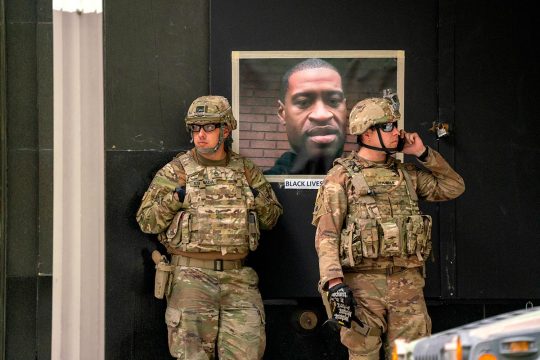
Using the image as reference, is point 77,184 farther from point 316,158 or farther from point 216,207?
point 316,158

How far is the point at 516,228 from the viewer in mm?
8906

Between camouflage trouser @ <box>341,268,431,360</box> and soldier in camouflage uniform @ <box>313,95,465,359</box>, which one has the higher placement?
soldier in camouflage uniform @ <box>313,95,465,359</box>

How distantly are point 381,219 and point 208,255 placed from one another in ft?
4.37

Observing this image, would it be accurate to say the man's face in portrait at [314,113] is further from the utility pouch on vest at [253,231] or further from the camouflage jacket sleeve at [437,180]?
the camouflage jacket sleeve at [437,180]

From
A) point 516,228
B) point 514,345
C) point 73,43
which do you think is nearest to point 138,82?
point 73,43

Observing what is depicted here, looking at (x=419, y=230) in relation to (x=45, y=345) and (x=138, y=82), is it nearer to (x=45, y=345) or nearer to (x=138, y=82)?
(x=138, y=82)

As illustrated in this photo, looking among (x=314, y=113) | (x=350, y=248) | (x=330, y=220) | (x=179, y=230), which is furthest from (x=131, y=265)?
(x=350, y=248)

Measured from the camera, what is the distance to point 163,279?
327 inches

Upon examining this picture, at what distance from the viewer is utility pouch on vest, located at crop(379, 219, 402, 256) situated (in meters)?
7.50

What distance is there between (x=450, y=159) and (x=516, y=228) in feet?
2.31

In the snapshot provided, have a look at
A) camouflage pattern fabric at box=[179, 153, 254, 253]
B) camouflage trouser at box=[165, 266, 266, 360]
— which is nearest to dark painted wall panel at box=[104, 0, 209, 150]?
camouflage pattern fabric at box=[179, 153, 254, 253]

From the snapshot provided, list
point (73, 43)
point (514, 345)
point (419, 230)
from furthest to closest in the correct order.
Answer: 1. point (73, 43)
2. point (419, 230)
3. point (514, 345)

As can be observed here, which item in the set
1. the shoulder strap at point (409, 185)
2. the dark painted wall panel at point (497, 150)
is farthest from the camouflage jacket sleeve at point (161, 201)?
the dark painted wall panel at point (497, 150)

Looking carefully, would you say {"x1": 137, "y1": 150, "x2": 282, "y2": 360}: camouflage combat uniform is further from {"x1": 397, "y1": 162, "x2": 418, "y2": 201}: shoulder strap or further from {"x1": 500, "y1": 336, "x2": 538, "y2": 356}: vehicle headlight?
{"x1": 500, "y1": 336, "x2": 538, "y2": 356}: vehicle headlight
